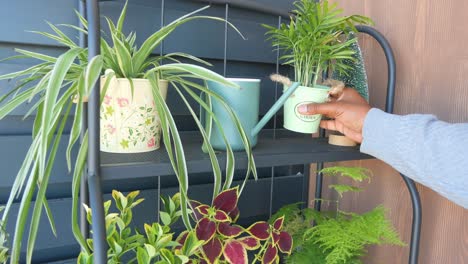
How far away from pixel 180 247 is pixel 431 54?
2.57 ft

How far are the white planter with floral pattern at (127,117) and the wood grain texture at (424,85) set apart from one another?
0.71 meters

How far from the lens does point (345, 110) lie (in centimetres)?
78

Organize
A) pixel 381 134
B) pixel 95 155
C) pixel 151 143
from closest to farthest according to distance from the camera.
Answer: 1. pixel 95 155
2. pixel 151 143
3. pixel 381 134

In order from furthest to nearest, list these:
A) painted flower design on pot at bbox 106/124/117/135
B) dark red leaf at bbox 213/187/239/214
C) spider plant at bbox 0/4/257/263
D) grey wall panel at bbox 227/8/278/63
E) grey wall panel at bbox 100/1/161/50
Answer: grey wall panel at bbox 227/8/278/63 < grey wall panel at bbox 100/1/161/50 < dark red leaf at bbox 213/187/239/214 < painted flower design on pot at bbox 106/124/117/135 < spider plant at bbox 0/4/257/263

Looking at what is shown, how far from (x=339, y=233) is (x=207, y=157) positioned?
0.45 m

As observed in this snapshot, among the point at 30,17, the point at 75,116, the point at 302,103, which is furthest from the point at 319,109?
the point at 30,17

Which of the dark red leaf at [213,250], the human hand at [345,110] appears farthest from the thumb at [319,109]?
the dark red leaf at [213,250]

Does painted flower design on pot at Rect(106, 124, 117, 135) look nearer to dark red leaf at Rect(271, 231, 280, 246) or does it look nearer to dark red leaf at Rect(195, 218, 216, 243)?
dark red leaf at Rect(195, 218, 216, 243)

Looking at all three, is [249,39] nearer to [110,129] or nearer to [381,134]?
[381,134]

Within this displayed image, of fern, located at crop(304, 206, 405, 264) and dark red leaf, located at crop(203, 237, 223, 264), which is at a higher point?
dark red leaf, located at crop(203, 237, 223, 264)

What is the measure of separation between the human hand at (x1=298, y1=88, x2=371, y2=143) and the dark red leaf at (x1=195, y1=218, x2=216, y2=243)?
31 centimetres

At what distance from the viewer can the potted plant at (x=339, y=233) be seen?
2.79 feet

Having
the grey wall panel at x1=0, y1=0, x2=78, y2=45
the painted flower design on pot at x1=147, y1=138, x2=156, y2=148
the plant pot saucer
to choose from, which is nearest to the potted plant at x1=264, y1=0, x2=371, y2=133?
the plant pot saucer

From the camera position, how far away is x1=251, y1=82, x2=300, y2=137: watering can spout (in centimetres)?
72
